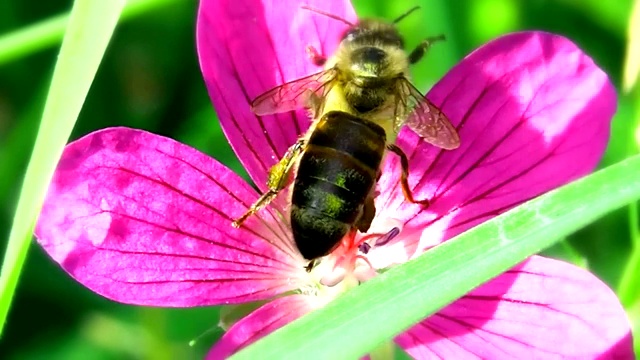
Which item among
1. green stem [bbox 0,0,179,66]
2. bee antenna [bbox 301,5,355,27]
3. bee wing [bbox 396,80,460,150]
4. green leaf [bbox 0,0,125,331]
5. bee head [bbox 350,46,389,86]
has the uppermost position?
green stem [bbox 0,0,179,66]

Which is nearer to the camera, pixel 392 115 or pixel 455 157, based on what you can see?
pixel 392 115

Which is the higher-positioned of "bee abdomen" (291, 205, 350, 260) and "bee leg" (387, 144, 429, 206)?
"bee abdomen" (291, 205, 350, 260)

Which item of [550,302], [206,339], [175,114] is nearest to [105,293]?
[550,302]

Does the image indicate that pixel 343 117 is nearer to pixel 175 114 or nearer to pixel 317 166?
pixel 317 166

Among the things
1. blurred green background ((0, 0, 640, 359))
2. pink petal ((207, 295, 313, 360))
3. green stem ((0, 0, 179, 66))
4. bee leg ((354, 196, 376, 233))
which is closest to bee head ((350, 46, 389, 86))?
bee leg ((354, 196, 376, 233))

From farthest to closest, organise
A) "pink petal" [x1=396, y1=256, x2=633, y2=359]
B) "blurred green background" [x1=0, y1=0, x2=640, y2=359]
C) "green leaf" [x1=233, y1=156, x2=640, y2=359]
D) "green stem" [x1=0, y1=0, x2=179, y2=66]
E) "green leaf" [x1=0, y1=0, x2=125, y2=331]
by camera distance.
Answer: "blurred green background" [x1=0, y1=0, x2=640, y2=359] → "green stem" [x1=0, y1=0, x2=179, y2=66] → "pink petal" [x1=396, y1=256, x2=633, y2=359] → "green leaf" [x1=0, y1=0, x2=125, y2=331] → "green leaf" [x1=233, y1=156, x2=640, y2=359]

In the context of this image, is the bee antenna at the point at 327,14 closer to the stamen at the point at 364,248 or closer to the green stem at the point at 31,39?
the stamen at the point at 364,248

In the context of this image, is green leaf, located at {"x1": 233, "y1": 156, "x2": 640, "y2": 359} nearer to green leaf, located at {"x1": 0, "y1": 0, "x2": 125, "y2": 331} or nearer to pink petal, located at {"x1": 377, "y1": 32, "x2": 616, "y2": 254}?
green leaf, located at {"x1": 0, "y1": 0, "x2": 125, "y2": 331}

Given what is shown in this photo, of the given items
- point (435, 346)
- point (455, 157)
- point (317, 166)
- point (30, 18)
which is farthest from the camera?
point (30, 18)
